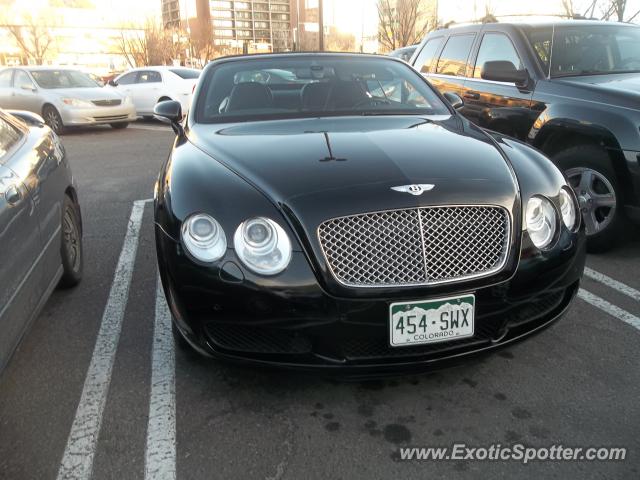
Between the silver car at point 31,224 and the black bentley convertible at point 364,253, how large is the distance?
631 mm

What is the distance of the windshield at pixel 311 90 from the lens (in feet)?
11.9

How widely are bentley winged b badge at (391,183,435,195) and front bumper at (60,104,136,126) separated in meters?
11.5

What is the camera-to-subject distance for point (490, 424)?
237 centimetres

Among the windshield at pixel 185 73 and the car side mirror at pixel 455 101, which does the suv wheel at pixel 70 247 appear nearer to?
the car side mirror at pixel 455 101

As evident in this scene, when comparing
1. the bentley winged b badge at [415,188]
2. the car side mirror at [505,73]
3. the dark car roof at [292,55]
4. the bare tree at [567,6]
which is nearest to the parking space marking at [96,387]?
the bentley winged b badge at [415,188]

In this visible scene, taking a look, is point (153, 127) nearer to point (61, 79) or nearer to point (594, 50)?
point (61, 79)

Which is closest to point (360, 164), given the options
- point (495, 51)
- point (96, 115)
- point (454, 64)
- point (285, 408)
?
point (285, 408)

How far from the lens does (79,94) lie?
40.7 feet

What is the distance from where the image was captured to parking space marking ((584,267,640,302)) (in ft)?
11.9

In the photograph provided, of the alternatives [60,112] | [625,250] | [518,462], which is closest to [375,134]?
[518,462]

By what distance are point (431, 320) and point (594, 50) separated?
3926 millimetres

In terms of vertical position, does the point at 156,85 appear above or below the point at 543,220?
below

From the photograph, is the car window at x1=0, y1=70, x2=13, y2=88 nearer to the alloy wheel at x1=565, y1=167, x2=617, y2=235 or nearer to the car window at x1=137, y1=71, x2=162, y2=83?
the car window at x1=137, y1=71, x2=162, y2=83

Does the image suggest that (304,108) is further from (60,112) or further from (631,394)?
(60,112)
